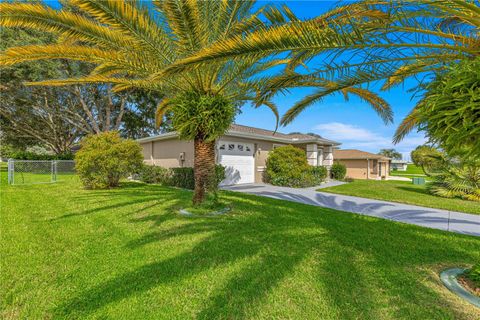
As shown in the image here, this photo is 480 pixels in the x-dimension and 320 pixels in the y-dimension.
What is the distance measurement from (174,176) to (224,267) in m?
9.43

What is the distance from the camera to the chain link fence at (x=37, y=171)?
41.5 ft

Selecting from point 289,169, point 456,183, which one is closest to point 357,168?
point 456,183

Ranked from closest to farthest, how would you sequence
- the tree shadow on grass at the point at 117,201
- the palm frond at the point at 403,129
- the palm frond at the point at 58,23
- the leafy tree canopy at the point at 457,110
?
the leafy tree canopy at the point at 457,110 < the palm frond at the point at 58,23 < the palm frond at the point at 403,129 < the tree shadow on grass at the point at 117,201

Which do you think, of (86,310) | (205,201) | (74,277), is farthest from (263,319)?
(205,201)

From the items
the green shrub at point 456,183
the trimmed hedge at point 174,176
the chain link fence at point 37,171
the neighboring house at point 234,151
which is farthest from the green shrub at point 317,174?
the chain link fence at point 37,171

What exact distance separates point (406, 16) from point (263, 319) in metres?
4.03

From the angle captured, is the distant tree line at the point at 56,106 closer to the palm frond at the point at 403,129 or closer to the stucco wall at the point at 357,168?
the palm frond at the point at 403,129

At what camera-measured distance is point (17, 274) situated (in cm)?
326

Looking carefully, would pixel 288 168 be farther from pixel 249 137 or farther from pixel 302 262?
pixel 302 262

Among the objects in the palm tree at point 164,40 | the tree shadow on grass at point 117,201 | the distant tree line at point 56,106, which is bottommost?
the tree shadow on grass at point 117,201

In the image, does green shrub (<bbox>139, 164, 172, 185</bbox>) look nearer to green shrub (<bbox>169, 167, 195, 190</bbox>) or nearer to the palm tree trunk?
green shrub (<bbox>169, 167, 195, 190</bbox>)

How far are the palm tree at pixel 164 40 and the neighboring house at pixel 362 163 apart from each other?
22.7m

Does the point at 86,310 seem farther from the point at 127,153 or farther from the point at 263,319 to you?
the point at 127,153

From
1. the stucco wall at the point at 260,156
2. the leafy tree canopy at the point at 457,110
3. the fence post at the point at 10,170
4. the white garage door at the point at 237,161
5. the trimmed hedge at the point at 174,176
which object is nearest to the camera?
the leafy tree canopy at the point at 457,110
